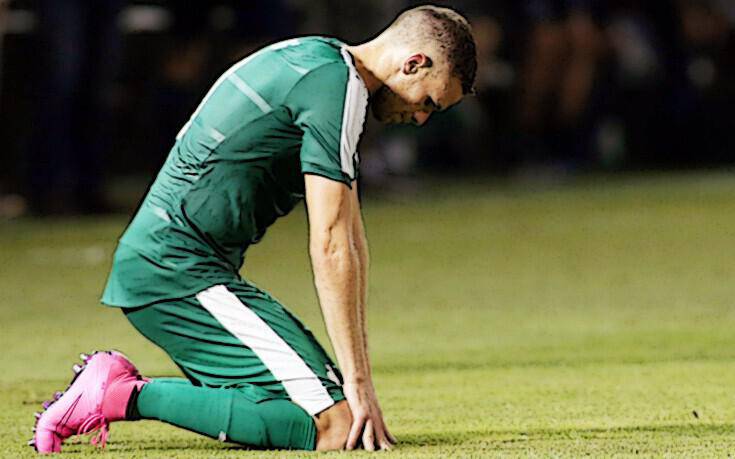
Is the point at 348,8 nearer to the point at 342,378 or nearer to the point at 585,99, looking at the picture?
the point at 585,99

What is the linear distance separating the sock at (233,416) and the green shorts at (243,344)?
1.9 inches

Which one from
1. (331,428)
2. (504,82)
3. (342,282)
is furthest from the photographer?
(504,82)

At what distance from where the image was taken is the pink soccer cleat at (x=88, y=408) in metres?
4.80

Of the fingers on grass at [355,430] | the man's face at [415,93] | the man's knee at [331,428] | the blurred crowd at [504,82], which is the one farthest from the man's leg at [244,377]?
the blurred crowd at [504,82]

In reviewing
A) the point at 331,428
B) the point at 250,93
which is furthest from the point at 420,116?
the point at 331,428

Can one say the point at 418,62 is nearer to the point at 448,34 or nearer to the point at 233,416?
the point at 448,34

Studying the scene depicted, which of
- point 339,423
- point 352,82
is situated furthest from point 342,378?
point 352,82

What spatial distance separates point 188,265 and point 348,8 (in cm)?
853

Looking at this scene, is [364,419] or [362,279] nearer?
[364,419]

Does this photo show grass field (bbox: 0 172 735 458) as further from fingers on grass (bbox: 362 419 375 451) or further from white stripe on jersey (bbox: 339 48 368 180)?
white stripe on jersey (bbox: 339 48 368 180)

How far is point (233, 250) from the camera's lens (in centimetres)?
500

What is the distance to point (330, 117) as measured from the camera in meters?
4.63

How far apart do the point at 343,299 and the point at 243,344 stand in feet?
1.28

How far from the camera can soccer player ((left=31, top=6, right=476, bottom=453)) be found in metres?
4.63
